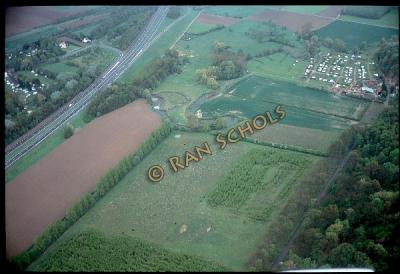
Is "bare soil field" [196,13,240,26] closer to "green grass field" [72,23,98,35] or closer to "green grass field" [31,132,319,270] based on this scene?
"green grass field" [72,23,98,35]

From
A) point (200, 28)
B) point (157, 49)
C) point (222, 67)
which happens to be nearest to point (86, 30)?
point (157, 49)

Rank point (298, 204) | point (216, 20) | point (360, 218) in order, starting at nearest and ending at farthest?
point (360, 218)
point (298, 204)
point (216, 20)

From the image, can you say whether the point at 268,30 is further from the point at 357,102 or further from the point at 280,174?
the point at 280,174

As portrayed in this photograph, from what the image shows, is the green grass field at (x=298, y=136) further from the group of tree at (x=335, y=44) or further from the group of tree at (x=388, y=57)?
the group of tree at (x=335, y=44)

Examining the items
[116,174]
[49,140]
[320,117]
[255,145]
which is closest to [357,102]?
[320,117]

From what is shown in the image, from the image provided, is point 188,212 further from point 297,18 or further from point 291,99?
point 297,18
